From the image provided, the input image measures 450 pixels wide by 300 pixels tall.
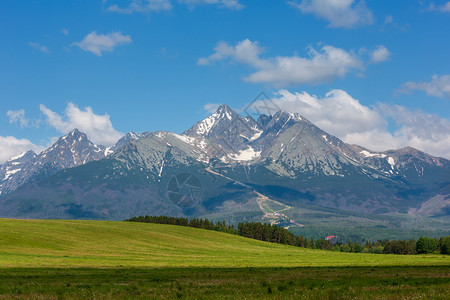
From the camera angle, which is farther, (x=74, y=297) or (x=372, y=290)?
Answer: (x=372, y=290)

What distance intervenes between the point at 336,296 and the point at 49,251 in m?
64.7

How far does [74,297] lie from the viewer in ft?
72.2

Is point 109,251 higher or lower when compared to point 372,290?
lower

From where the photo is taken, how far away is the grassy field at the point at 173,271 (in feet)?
80.2

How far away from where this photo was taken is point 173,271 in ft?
151

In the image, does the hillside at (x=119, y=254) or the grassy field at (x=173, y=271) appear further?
the hillside at (x=119, y=254)

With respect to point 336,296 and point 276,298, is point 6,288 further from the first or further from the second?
point 336,296

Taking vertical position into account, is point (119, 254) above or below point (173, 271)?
below

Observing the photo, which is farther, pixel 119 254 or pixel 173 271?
pixel 119 254

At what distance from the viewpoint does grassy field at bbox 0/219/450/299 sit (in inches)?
963

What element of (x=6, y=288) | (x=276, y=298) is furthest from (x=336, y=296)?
(x=6, y=288)

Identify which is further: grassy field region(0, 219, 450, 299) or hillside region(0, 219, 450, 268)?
hillside region(0, 219, 450, 268)

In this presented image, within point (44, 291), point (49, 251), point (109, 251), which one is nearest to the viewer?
point (44, 291)

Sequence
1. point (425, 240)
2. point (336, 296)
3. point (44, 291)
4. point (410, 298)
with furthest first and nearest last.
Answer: point (425, 240)
point (44, 291)
point (336, 296)
point (410, 298)
